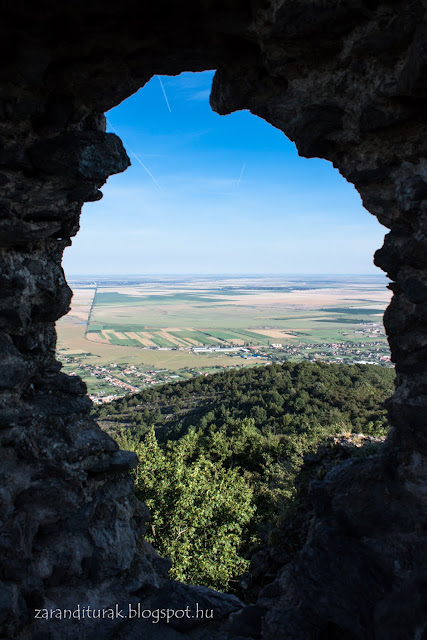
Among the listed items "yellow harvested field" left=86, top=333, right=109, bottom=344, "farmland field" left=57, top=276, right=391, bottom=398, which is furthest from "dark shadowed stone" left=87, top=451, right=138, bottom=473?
"yellow harvested field" left=86, top=333, right=109, bottom=344

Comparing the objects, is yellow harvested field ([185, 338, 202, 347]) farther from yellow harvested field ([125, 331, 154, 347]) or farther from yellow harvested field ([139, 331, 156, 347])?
yellow harvested field ([125, 331, 154, 347])

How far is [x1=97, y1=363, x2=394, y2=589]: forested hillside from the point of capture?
11992 millimetres

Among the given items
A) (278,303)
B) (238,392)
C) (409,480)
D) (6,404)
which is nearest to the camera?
(409,480)

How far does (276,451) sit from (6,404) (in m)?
17.3

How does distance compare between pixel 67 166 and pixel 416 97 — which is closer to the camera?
pixel 416 97

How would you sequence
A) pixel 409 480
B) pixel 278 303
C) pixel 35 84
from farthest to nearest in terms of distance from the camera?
pixel 278 303 < pixel 35 84 < pixel 409 480

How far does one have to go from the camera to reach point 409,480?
5273mm

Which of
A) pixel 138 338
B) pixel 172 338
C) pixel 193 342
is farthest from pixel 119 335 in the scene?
pixel 193 342

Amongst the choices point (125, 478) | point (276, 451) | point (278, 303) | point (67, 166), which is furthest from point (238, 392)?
point (278, 303)

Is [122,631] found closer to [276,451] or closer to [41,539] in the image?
[41,539]

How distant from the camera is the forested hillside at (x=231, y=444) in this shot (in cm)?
1199

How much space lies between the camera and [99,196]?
7.39 metres

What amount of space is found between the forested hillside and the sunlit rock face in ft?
10.00

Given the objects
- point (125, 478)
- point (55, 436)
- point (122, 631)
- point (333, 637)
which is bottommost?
point (122, 631)
